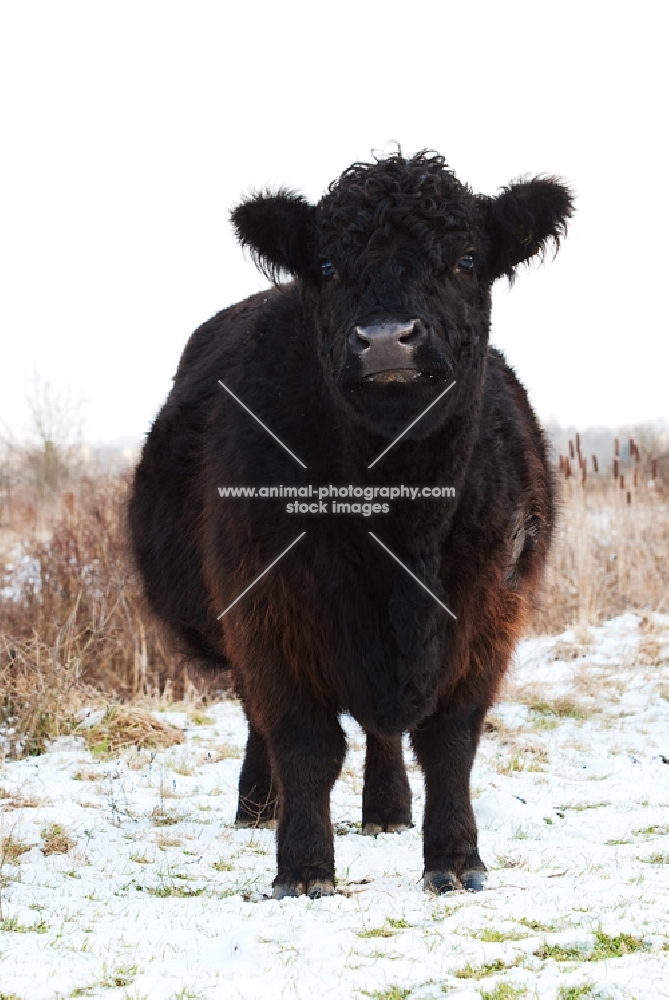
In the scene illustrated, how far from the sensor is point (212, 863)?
15.5 ft

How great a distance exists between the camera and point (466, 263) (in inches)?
171

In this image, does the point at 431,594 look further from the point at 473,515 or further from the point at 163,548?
the point at 163,548

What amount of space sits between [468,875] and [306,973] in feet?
4.23

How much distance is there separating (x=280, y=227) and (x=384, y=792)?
2558 mm

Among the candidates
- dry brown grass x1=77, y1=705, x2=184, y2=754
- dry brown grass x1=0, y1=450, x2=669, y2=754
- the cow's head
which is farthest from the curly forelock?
dry brown grass x1=77, y1=705, x2=184, y2=754

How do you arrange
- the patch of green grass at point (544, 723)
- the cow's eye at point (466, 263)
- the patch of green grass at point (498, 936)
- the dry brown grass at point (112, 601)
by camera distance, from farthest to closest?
the patch of green grass at point (544, 723) < the dry brown grass at point (112, 601) < the cow's eye at point (466, 263) < the patch of green grass at point (498, 936)

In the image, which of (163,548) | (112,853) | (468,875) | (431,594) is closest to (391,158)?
(431,594)

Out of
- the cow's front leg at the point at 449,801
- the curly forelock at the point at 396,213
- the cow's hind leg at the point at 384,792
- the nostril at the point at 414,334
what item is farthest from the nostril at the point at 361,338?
the cow's hind leg at the point at 384,792

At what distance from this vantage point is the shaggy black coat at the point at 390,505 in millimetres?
4098

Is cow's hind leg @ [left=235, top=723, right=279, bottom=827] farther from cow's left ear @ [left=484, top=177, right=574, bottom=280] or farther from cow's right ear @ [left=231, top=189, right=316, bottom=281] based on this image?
cow's left ear @ [left=484, top=177, right=574, bottom=280]

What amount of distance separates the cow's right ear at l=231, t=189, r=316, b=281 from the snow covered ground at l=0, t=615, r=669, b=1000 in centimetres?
235

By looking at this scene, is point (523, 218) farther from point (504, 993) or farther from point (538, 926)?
point (504, 993)

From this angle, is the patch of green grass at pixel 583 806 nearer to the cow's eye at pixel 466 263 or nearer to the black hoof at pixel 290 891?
the black hoof at pixel 290 891

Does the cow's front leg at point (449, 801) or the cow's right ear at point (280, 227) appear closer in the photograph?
the cow's front leg at point (449, 801)
